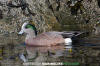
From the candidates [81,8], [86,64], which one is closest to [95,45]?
[86,64]

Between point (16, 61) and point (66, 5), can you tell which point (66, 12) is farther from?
point (16, 61)

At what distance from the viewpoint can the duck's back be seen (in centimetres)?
1132

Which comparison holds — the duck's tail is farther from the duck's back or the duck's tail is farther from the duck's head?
the duck's head

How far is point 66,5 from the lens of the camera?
622 inches

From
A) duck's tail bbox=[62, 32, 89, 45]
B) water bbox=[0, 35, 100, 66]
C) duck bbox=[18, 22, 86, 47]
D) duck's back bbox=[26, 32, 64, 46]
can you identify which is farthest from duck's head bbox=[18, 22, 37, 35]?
water bbox=[0, 35, 100, 66]

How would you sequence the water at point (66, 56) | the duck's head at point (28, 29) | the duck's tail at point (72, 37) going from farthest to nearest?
the duck's head at point (28, 29) → the duck's tail at point (72, 37) → the water at point (66, 56)

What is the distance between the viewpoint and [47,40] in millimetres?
11391

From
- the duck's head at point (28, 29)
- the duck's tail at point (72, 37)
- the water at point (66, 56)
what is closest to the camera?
the water at point (66, 56)

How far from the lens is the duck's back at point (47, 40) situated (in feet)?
37.1

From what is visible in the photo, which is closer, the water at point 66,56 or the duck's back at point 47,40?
the water at point 66,56

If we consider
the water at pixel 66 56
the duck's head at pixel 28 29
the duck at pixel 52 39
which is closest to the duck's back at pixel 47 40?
the duck at pixel 52 39

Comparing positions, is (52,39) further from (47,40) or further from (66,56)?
(66,56)

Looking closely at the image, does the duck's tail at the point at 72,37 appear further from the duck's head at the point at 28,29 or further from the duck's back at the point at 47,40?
the duck's head at the point at 28,29

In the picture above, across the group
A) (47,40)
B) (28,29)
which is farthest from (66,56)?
(28,29)
